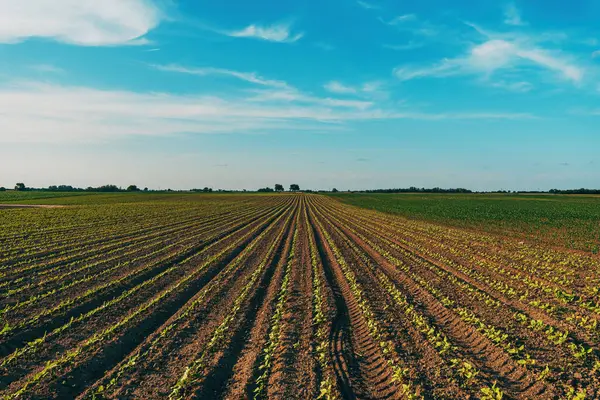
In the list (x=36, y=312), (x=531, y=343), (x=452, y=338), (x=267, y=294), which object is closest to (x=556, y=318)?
(x=531, y=343)

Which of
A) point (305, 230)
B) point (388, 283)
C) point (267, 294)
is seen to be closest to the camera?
point (267, 294)

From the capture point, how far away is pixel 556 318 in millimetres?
9867

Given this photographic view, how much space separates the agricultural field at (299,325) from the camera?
6.86m

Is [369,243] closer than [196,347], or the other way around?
[196,347]

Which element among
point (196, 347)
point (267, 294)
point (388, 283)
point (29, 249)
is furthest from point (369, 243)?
point (29, 249)

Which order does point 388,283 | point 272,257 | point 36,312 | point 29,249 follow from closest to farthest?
1. point 36,312
2. point 388,283
3. point 272,257
4. point 29,249

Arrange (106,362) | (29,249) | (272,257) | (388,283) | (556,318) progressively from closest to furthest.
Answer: (106,362)
(556,318)
(388,283)
(272,257)
(29,249)

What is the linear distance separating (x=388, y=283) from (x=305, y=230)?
16.4 metres

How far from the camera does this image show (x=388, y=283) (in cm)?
1367

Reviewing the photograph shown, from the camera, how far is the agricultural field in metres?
6.86

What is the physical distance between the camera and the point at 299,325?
981 centimetres

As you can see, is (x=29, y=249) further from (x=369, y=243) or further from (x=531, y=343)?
(x=531, y=343)

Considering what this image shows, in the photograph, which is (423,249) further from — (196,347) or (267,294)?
(196,347)

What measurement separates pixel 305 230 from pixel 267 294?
17.3m
